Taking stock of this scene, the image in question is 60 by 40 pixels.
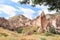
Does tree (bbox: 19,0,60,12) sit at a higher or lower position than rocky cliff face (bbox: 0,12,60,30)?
higher

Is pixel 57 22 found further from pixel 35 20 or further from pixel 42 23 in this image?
pixel 35 20

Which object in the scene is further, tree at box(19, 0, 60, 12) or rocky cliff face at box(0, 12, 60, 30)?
rocky cliff face at box(0, 12, 60, 30)

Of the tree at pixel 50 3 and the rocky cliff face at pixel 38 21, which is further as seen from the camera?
the rocky cliff face at pixel 38 21

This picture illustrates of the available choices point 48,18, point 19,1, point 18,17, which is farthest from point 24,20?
point 19,1

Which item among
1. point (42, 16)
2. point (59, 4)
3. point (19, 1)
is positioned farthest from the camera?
point (42, 16)

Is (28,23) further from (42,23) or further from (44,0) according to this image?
(44,0)

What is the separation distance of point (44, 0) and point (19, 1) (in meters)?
3.34

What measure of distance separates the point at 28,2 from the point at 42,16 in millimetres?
107801

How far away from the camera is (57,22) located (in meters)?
136

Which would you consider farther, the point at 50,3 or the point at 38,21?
the point at 38,21

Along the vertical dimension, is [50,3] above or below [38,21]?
above

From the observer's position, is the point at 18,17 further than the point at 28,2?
Yes

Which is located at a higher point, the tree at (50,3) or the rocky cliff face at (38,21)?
the tree at (50,3)

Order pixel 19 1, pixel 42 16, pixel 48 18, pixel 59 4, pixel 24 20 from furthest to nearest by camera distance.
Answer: pixel 24 20, pixel 48 18, pixel 42 16, pixel 19 1, pixel 59 4
